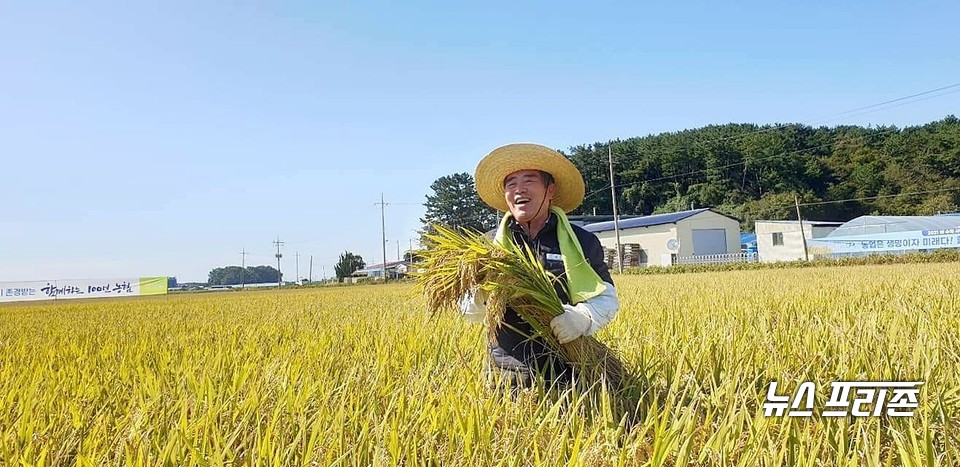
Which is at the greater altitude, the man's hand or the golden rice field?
the man's hand

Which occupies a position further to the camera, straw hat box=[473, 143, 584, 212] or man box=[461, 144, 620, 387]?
straw hat box=[473, 143, 584, 212]

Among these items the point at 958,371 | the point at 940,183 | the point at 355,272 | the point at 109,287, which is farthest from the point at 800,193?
the point at 958,371

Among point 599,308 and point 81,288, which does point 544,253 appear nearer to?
point 599,308

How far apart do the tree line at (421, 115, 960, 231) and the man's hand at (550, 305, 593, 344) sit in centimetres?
3983

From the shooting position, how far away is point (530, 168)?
2.19 m

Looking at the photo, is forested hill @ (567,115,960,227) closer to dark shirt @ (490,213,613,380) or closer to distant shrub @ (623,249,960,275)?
distant shrub @ (623,249,960,275)

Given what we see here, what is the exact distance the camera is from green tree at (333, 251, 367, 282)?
148ft

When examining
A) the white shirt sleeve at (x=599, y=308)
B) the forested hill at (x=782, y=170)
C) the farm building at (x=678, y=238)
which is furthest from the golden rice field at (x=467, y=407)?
the forested hill at (x=782, y=170)

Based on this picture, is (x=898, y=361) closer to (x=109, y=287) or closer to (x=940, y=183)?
(x=109, y=287)

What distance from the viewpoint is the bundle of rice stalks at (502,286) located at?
1696 mm

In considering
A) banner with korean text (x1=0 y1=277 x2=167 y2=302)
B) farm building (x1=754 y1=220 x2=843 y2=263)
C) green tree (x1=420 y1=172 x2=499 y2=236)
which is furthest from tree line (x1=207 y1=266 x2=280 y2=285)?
farm building (x1=754 y1=220 x2=843 y2=263)

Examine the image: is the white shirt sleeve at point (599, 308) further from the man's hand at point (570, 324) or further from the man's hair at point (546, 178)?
the man's hair at point (546, 178)

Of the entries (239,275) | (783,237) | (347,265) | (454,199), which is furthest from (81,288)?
(239,275)

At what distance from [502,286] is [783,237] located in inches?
1485
